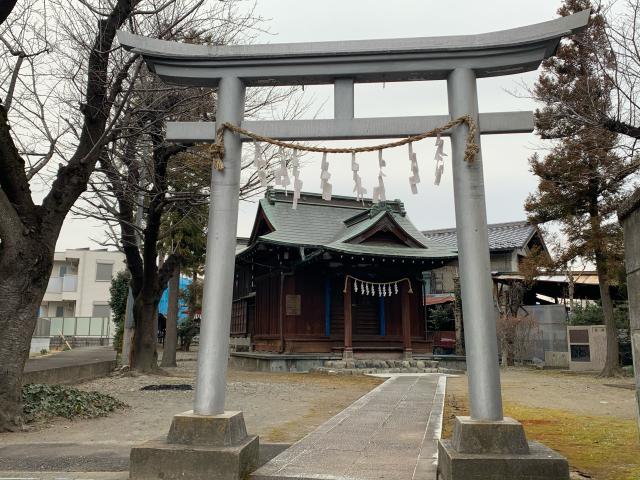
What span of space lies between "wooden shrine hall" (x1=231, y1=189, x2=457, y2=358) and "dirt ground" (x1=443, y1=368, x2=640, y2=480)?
4086mm

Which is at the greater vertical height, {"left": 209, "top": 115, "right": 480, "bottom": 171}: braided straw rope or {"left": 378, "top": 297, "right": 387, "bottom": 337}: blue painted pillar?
{"left": 209, "top": 115, "right": 480, "bottom": 171}: braided straw rope

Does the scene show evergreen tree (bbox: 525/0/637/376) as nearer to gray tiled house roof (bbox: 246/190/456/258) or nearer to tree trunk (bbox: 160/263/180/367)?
gray tiled house roof (bbox: 246/190/456/258)

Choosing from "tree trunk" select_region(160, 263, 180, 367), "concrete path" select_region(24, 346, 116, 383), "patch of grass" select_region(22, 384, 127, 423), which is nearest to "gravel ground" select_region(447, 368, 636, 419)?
"patch of grass" select_region(22, 384, 127, 423)

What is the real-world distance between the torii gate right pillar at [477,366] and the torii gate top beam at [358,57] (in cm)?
24

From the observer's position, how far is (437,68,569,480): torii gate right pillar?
3.99 m

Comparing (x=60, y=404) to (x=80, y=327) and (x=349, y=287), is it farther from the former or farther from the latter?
(x=80, y=327)

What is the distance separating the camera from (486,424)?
4.27m

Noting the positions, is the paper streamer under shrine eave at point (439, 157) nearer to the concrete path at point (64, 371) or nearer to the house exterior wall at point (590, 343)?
the concrete path at point (64, 371)

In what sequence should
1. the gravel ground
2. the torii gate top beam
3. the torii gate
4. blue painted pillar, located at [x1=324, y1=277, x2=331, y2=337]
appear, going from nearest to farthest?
the torii gate, the torii gate top beam, the gravel ground, blue painted pillar, located at [x1=324, y1=277, x2=331, y2=337]

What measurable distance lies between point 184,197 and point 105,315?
109 feet

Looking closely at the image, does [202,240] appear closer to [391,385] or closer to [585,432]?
[391,385]

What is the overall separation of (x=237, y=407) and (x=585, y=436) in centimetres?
606

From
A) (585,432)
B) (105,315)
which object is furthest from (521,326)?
(105,315)

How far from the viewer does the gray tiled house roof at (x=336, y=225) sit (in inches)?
755
